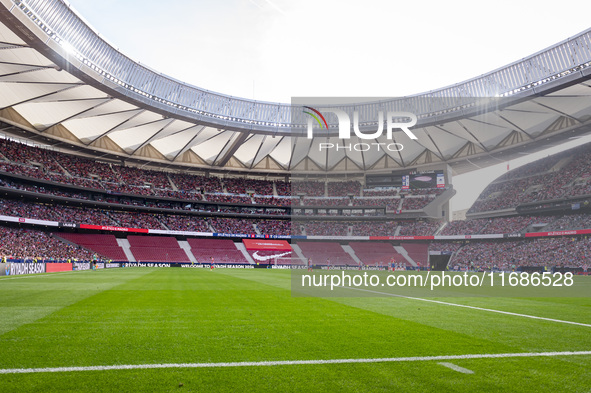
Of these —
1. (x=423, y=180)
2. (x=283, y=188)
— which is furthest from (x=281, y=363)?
(x=283, y=188)

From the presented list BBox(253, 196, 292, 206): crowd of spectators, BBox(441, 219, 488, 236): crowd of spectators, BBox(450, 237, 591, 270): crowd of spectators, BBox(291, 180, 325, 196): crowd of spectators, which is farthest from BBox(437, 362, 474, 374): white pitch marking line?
BBox(291, 180, 325, 196): crowd of spectators

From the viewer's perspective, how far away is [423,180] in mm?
68875

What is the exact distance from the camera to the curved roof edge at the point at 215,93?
1305 inches

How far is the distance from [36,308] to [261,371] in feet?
27.2

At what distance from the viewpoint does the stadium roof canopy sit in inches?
1416

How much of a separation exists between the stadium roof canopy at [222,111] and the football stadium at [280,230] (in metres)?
0.27

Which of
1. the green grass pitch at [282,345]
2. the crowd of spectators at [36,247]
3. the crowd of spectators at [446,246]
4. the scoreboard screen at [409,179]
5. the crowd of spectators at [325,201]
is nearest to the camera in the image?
the green grass pitch at [282,345]

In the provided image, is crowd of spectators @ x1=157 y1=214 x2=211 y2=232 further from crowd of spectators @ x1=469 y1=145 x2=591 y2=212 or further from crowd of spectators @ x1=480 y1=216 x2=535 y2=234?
crowd of spectators @ x1=469 y1=145 x2=591 y2=212

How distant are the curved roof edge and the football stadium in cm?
22

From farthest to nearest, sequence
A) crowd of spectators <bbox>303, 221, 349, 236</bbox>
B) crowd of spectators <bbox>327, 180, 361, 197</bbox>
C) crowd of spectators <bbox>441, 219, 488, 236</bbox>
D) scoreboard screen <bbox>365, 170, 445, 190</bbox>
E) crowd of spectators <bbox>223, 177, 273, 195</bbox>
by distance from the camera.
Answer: crowd of spectators <bbox>327, 180, 361, 197</bbox> → crowd of spectators <bbox>223, 177, 273, 195</bbox> → crowd of spectators <bbox>303, 221, 349, 236</bbox> → scoreboard screen <bbox>365, 170, 445, 190</bbox> → crowd of spectators <bbox>441, 219, 488, 236</bbox>

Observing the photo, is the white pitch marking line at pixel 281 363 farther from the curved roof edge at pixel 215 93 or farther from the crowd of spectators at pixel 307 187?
the crowd of spectators at pixel 307 187

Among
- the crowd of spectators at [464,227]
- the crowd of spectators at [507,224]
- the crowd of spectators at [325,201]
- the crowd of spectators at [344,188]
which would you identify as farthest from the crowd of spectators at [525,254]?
the crowd of spectators at [344,188]

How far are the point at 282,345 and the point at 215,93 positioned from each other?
5147cm

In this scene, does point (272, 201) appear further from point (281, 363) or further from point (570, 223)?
point (281, 363)
